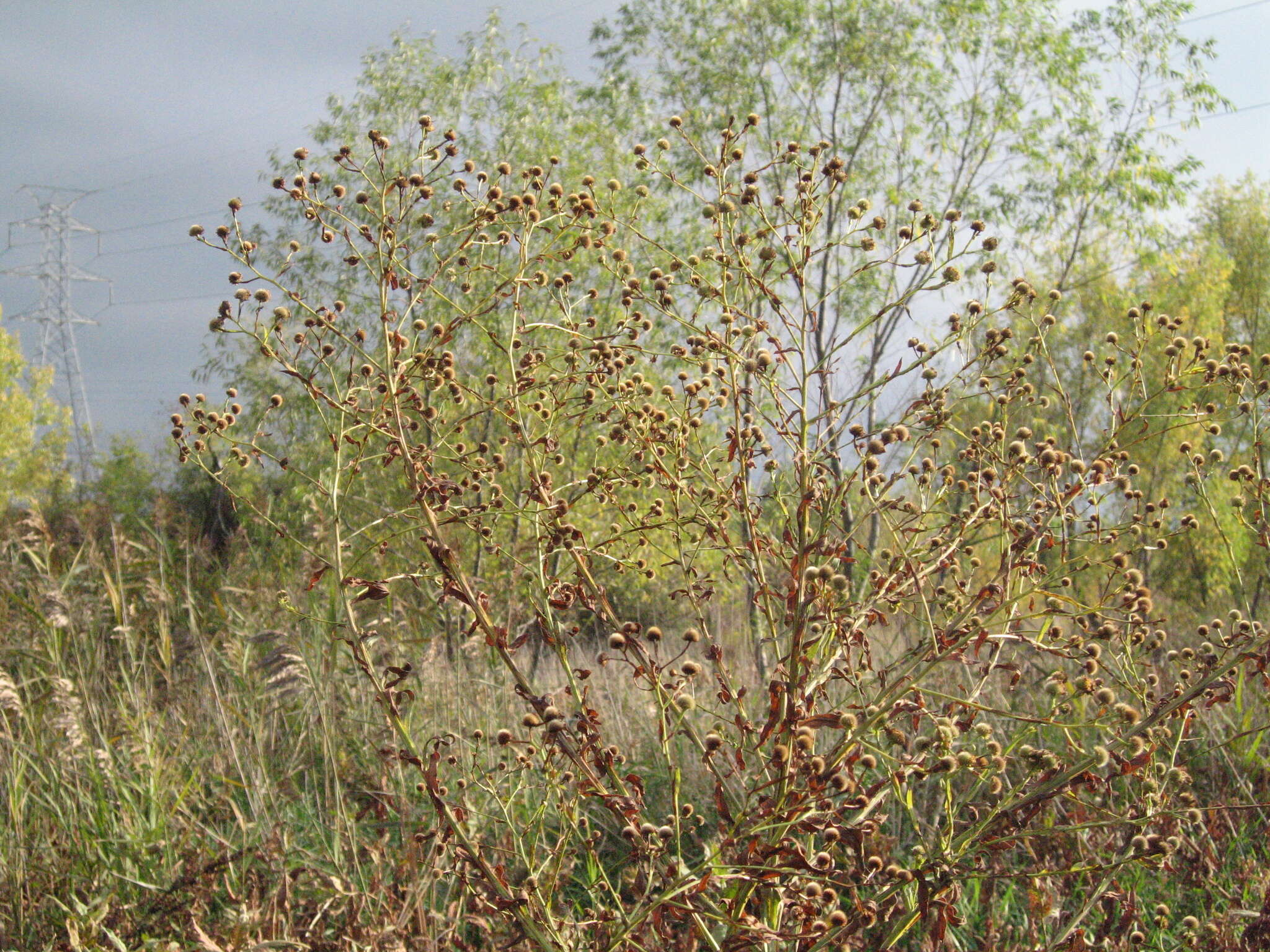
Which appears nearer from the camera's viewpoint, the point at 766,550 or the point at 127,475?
the point at 766,550

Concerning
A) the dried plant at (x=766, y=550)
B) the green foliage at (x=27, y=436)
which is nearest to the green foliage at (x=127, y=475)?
the green foliage at (x=27, y=436)

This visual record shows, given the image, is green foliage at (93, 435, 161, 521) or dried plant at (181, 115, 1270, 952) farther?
green foliage at (93, 435, 161, 521)

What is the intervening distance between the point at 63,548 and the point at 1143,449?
13782mm

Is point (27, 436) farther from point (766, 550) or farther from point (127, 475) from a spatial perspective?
point (766, 550)

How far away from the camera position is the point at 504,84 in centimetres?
1178

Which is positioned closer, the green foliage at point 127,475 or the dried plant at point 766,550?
the dried plant at point 766,550

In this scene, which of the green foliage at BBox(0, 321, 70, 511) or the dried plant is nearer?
the dried plant

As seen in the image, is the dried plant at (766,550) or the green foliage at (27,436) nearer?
the dried plant at (766,550)

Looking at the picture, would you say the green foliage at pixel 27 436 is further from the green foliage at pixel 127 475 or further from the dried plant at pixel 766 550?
the dried plant at pixel 766 550

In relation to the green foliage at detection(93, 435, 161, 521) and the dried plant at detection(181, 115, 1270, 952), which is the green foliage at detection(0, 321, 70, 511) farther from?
the dried plant at detection(181, 115, 1270, 952)

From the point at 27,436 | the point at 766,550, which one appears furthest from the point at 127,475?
the point at 766,550

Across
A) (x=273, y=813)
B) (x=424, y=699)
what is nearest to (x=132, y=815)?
(x=273, y=813)

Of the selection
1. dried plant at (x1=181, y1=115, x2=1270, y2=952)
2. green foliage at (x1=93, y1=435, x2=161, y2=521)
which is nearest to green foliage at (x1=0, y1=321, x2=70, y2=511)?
green foliage at (x1=93, y1=435, x2=161, y2=521)

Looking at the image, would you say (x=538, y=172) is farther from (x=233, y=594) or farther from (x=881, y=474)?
(x=233, y=594)
